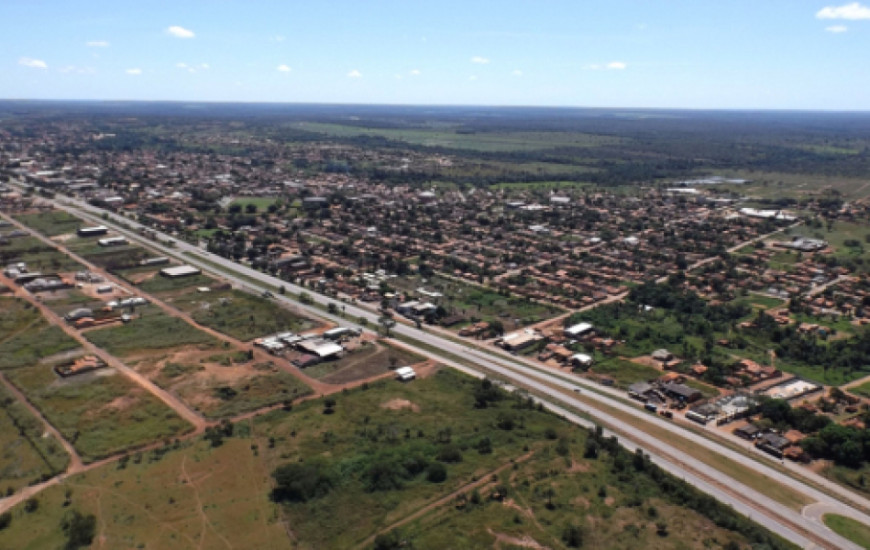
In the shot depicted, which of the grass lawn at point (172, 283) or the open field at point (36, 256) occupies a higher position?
the open field at point (36, 256)

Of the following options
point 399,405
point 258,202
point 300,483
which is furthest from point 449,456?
point 258,202

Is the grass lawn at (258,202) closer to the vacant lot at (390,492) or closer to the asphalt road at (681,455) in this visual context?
the asphalt road at (681,455)

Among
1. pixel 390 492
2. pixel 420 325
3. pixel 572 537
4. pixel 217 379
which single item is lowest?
pixel 420 325

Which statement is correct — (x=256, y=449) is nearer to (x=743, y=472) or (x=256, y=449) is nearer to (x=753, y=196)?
(x=743, y=472)

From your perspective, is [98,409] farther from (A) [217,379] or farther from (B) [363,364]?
(B) [363,364]

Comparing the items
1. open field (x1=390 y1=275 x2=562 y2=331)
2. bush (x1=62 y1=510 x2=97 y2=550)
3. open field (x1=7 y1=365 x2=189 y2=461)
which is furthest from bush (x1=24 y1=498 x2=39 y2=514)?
open field (x1=390 y1=275 x2=562 y2=331)

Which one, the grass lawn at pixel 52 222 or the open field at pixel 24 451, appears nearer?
the open field at pixel 24 451

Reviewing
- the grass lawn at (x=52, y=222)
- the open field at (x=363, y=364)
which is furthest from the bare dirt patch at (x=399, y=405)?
the grass lawn at (x=52, y=222)
